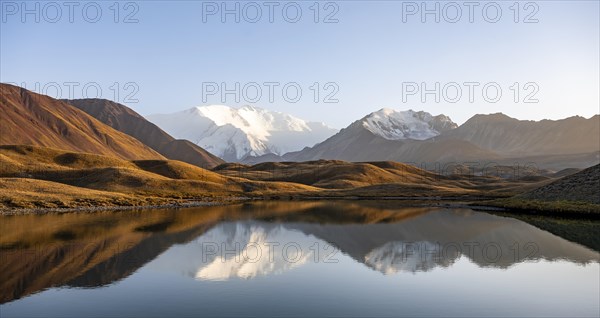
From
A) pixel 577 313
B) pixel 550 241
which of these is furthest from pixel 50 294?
pixel 550 241

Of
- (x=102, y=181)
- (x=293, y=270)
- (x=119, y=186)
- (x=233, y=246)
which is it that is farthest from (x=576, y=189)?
(x=102, y=181)

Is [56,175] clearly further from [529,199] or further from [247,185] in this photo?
[529,199]

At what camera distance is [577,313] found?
26.2 m

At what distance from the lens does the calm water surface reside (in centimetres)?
2745

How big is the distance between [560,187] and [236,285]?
89353mm

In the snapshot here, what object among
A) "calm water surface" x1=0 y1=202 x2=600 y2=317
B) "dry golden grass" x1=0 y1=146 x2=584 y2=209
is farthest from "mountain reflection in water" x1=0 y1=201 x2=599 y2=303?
"dry golden grass" x1=0 y1=146 x2=584 y2=209

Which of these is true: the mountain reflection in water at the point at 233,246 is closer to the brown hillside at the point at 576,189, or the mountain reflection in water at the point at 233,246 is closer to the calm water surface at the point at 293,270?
the calm water surface at the point at 293,270

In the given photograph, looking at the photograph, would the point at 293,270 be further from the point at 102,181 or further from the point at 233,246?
the point at 102,181

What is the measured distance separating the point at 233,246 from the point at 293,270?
45.8ft

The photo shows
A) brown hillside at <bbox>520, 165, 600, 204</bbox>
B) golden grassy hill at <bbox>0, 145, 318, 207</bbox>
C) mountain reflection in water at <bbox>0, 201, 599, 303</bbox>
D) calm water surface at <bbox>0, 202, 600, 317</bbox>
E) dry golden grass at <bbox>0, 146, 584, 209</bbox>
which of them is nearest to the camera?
calm water surface at <bbox>0, 202, 600, 317</bbox>

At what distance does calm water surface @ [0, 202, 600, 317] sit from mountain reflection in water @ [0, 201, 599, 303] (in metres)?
0.13

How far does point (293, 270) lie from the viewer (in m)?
38.6

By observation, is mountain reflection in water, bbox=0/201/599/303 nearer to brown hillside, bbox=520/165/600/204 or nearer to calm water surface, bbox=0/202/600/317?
calm water surface, bbox=0/202/600/317

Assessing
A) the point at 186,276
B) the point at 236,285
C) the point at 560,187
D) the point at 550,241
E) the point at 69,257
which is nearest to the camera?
the point at 236,285
